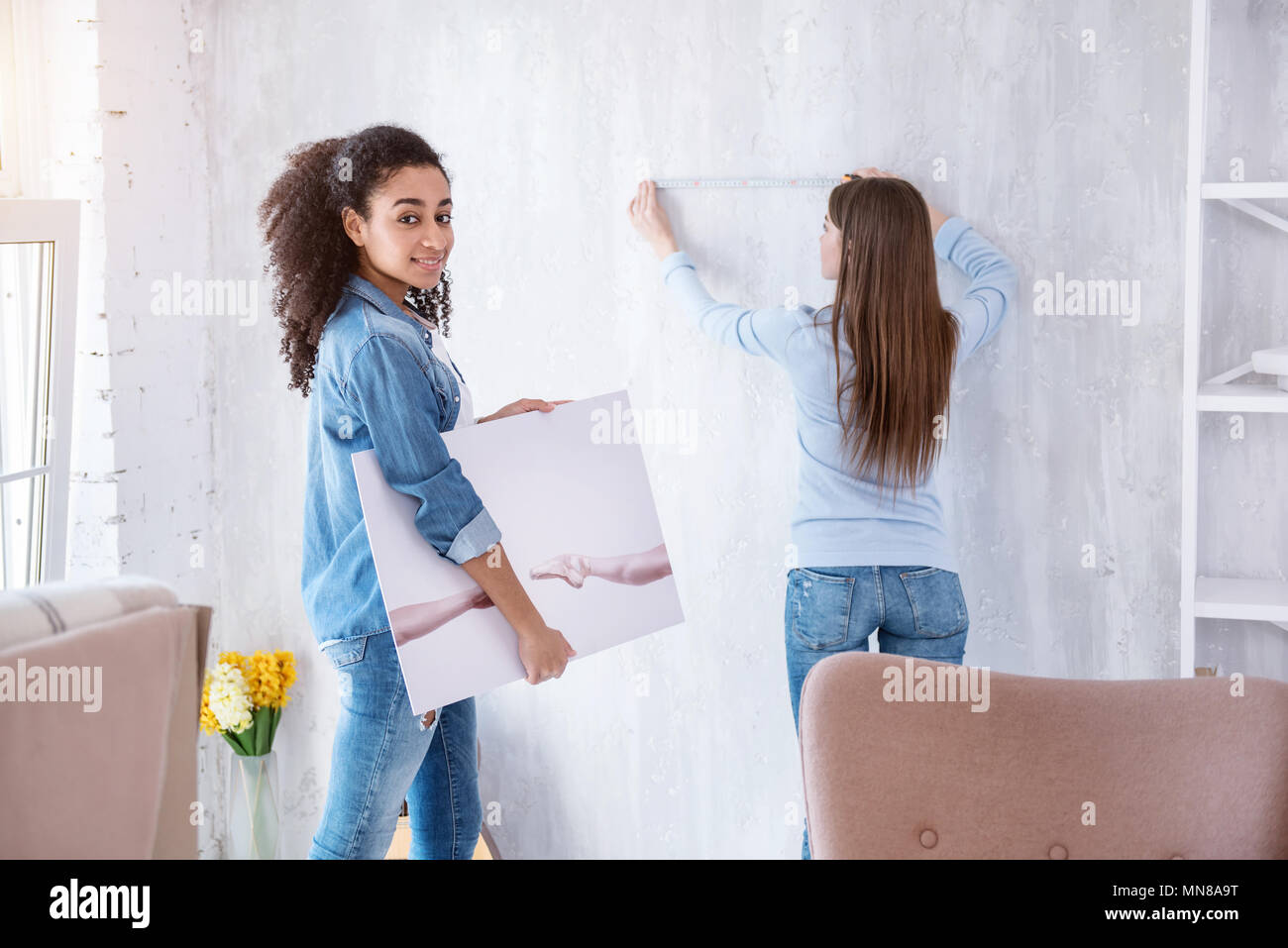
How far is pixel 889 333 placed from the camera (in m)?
1.91

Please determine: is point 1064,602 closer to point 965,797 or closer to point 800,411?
point 800,411

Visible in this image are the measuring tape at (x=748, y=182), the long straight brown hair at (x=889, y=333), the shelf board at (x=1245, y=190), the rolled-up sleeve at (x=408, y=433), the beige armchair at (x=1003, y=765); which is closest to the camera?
the beige armchair at (x=1003, y=765)

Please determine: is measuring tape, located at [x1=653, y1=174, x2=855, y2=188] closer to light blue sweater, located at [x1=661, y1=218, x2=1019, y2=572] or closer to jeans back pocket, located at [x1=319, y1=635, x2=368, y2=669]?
light blue sweater, located at [x1=661, y1=218, x2=1019, y2=572]

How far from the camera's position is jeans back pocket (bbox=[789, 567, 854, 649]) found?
1.99m

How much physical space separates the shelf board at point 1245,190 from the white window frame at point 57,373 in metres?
2.16

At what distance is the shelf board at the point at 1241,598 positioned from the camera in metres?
1.93

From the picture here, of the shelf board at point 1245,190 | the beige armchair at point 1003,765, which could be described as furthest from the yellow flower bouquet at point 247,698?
the shelf board at point 1245,190

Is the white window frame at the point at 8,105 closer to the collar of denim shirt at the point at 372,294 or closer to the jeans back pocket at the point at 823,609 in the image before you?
the collar of denim shirt at the point at 372,294

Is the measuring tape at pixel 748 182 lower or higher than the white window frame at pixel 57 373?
higher

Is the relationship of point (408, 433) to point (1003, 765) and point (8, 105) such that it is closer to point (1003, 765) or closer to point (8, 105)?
point (1003, 765)

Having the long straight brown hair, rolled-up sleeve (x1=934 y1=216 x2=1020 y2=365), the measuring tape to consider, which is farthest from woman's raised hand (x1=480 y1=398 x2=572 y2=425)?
rolled-up sleeve (x1=934 y1=216 x2=1020 y2=365)

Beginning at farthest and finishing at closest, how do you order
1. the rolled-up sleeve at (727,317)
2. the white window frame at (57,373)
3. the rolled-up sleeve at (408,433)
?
the white window frame at (57,373) < the rolled-up sleeve at (727,317) < the rolled-up sleeve at (408,433)
